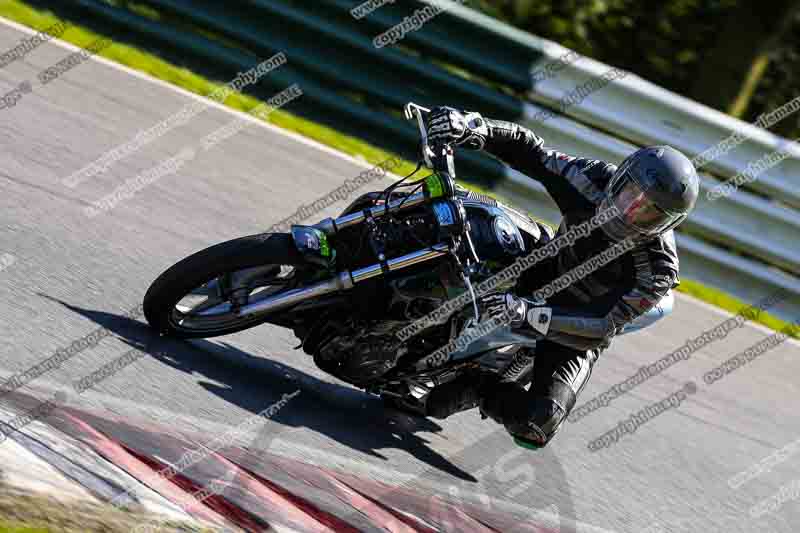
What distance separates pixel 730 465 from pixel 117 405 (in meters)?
3.93

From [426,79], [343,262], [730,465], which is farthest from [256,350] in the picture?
[426,79]

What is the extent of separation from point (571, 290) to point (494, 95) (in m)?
4.40

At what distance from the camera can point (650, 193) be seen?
15.2ft

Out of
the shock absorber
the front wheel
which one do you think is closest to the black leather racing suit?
the shock absorber

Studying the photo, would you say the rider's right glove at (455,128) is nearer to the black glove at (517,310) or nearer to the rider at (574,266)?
the rider at (574,266)

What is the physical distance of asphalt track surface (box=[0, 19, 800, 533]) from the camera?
4.71 metres

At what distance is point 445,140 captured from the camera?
15.4 feet

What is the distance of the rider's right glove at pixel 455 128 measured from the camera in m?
4.71

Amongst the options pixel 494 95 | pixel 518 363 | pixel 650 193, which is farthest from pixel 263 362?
pixel 494 95

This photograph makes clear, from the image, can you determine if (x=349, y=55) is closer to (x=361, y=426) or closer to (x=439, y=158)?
(x=361, y=426)

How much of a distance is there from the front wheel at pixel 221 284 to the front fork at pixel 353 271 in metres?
0.08

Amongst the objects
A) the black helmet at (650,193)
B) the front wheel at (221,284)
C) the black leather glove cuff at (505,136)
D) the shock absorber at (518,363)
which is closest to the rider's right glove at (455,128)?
the black leather glove cuff at (505,136)

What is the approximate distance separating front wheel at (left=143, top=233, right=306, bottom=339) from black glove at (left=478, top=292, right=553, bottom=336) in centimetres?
80

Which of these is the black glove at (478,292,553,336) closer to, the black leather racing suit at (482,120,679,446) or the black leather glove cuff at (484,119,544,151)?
the black leather racing suit at (482,120,679,446)
